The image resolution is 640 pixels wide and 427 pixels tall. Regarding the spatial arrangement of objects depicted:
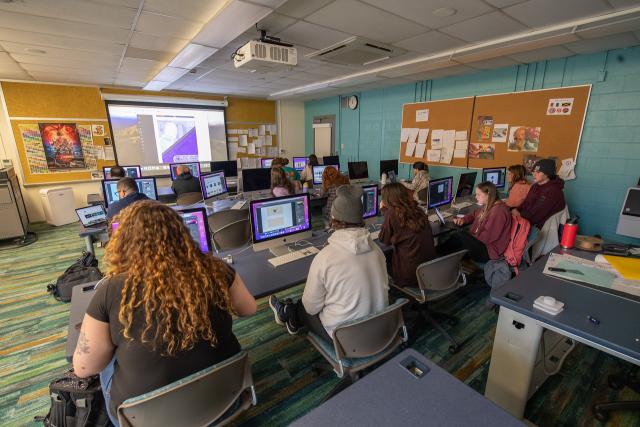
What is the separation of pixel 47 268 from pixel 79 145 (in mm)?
3481

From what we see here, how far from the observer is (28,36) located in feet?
10.1

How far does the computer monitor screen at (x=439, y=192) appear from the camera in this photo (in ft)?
11.5

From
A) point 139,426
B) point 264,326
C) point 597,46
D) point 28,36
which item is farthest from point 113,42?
point 597,46

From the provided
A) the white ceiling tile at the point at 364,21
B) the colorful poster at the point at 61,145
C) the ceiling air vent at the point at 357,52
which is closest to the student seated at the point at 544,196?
the white ceiling tile at the point at 364,21

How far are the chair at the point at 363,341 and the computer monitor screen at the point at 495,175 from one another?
3.65 meters

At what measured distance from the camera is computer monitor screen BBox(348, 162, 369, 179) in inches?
227

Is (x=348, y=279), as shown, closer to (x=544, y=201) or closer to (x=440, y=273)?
(x=440, y=273)

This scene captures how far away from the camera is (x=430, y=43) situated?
3.50 metres

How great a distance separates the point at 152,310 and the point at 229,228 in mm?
2064

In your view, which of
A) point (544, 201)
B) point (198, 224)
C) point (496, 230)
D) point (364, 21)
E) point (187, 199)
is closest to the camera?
point (198, 224)

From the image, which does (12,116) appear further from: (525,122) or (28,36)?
(525,122)

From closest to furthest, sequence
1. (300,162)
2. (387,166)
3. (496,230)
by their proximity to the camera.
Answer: (496,230) < (387,166) < (300,162)

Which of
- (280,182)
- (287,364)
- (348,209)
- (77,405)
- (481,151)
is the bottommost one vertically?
(287,364)

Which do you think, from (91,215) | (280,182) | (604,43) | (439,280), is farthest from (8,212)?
(604,43)
